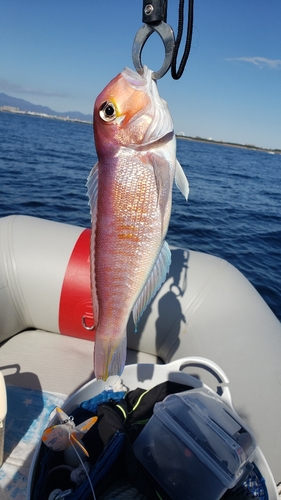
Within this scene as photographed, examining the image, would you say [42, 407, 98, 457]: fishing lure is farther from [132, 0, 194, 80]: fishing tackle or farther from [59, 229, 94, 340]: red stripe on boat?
[132, 0, 194, 80]: fishing tackle

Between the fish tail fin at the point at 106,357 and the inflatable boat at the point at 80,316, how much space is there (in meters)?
1.56

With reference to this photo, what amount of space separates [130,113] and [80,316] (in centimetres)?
245

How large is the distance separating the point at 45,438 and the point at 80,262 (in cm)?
166

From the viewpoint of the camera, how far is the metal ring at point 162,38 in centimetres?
114

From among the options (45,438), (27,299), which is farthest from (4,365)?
(45,438)

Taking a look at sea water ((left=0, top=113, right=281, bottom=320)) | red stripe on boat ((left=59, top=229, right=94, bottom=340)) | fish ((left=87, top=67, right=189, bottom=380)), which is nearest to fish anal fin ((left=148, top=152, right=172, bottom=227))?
fish ((left=87, top=67, right=189, bottom=380))

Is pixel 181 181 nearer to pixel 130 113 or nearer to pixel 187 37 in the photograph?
pixel 130 113

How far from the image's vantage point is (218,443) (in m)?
1.90

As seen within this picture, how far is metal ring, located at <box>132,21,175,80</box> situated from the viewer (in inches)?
44.8

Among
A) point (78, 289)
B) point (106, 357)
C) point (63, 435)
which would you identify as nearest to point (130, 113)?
point (106, 357)

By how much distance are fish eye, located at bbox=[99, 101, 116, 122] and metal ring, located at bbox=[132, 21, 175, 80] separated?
0.17m

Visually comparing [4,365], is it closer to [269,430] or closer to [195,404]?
[195,404]

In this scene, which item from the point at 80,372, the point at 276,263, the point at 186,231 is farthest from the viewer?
the point at 186,231

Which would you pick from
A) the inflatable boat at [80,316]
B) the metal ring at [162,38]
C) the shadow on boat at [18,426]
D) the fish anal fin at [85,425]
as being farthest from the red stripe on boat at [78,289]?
the metal ring at [162,38]
